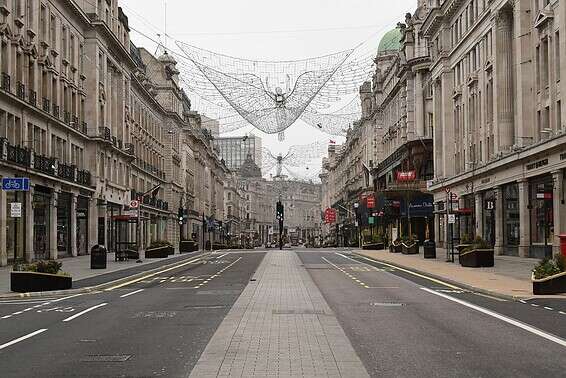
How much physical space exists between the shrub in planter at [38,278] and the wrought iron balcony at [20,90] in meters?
20.2

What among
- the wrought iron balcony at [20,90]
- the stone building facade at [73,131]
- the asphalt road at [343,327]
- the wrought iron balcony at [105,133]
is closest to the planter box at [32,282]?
the asphalt road at [343,327]

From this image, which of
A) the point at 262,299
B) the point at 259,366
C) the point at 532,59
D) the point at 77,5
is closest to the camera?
the point at 259,366

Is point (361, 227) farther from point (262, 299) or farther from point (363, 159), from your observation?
point (262, 299)

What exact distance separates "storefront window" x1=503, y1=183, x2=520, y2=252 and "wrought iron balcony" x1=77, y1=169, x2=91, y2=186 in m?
30.8

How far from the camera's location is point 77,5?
55906 millimetres

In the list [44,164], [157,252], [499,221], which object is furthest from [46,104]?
[499,221]

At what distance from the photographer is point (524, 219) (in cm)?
4512

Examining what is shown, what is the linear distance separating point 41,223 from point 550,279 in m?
35.1

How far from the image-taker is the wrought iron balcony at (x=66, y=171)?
51.8 m

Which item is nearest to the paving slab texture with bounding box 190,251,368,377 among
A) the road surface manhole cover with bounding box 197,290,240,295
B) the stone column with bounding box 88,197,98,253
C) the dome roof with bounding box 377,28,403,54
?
the road surface manhole cover with bounding box 197,290,240,295

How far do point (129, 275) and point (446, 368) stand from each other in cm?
2530

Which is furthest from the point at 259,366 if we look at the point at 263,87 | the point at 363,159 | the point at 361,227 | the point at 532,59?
the point at 363,159

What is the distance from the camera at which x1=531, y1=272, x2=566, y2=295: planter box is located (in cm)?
2225

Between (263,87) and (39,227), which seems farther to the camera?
(39,227)
